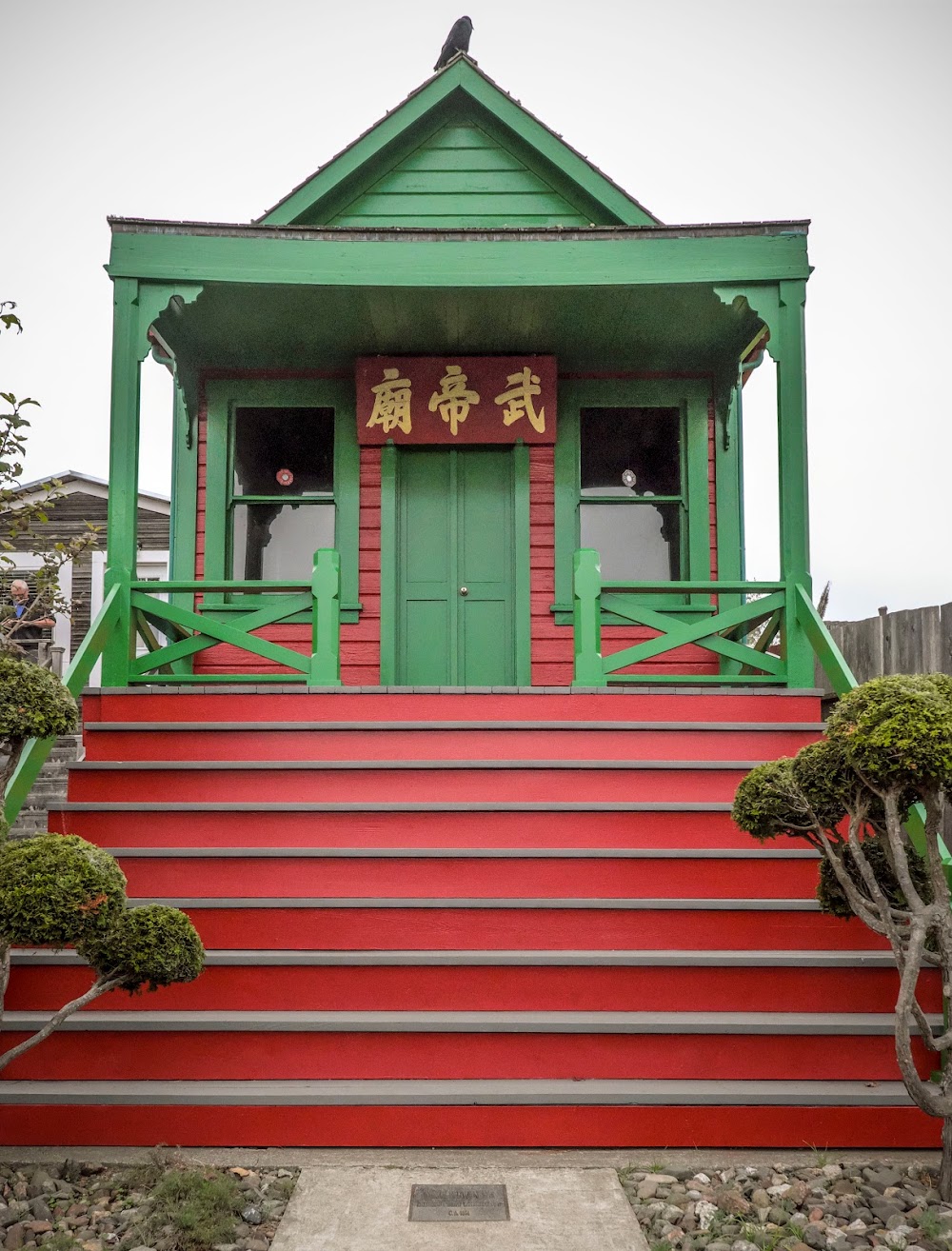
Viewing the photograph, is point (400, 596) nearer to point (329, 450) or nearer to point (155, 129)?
point (329, 450)

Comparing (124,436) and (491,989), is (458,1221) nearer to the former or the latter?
(491,989)

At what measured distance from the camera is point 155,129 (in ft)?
38.7

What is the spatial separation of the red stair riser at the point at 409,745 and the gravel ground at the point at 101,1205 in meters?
1.70

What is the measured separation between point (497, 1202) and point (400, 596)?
4.21 metres

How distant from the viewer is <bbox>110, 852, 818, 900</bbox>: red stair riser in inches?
145

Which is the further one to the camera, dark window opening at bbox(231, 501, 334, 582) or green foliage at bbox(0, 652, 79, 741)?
dark window opening at bbox(231, 501, 334, 582)

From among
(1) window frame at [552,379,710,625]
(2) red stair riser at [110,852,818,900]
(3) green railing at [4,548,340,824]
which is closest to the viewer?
(2) red stair riser at [110,852,818,900]

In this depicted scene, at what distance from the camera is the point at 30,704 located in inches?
111

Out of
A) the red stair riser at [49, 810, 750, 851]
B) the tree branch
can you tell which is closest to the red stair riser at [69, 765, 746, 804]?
the red stair riser at [49, 810, 750, 851]

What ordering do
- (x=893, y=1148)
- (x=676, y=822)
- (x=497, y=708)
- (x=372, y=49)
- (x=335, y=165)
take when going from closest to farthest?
(x=893, y=1148), (x=676, y=822), (x=497, y=708), (x=335, y=165), (x=372, y=49)

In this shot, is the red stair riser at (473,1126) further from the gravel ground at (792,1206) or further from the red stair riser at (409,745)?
the red stair riser at (409,745)

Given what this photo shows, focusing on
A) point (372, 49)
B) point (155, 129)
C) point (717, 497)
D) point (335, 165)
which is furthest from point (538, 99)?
point (717, 497)

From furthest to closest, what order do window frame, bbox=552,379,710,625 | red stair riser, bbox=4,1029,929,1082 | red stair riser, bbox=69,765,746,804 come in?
window frame, bbox=552,379,710,625, red stair riser, bbox=69,765,746,804, red stair riser, bbox=4,1029,929,1082

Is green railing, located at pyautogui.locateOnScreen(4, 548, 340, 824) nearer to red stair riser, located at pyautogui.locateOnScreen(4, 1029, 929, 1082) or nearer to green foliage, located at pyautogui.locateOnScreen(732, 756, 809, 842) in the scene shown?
red stair riser, located at pyautogui.locateOnScreen(4, 1029, 929, 1082)
